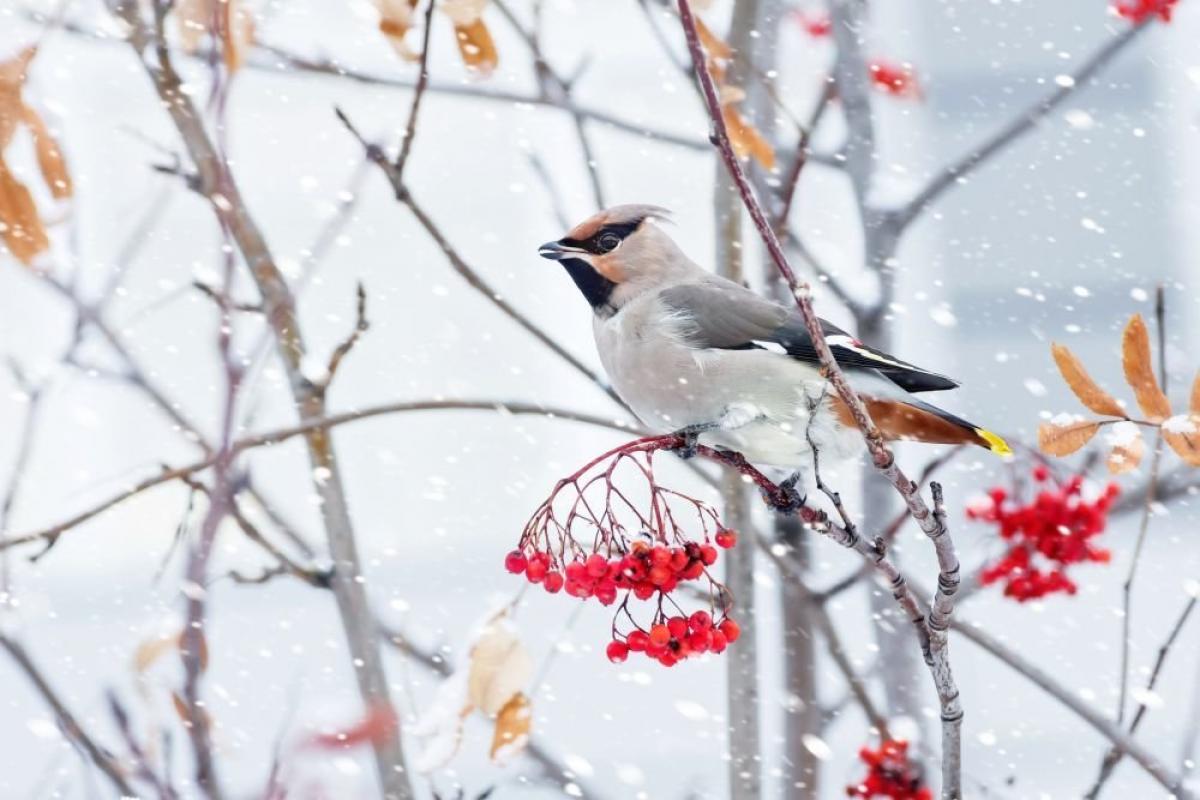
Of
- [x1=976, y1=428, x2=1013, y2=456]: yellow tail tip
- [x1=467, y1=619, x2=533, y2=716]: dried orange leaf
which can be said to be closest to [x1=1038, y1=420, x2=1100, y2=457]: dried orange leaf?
[x1=976, y1=428, x2=1013, y2=456]: yellow tail tip

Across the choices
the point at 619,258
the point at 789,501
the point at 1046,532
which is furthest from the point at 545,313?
the point at 789,501

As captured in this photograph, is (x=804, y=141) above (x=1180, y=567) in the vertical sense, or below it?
below

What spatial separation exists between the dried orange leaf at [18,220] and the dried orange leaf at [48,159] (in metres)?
0.03

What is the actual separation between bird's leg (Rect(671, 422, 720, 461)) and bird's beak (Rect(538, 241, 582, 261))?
0.29 metres

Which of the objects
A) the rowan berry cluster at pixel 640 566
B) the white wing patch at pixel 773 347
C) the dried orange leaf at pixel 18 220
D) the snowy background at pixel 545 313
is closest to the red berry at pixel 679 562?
the rowan berry cluster at pixel 640 566

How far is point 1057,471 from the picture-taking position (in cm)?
210

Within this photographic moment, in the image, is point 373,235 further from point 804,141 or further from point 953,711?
point 953,711

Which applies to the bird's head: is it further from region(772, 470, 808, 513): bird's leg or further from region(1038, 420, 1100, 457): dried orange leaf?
region(1038, 420, 1100, 457): dried orange leaf

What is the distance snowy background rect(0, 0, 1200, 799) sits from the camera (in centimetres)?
459

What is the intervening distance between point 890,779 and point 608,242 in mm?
790

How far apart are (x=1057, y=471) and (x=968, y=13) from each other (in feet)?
9.96

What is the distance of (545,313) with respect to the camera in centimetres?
475

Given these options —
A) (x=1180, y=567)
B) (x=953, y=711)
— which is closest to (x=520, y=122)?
(x=1180, y=567)

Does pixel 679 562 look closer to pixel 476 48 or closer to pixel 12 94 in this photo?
pixel 476 48
